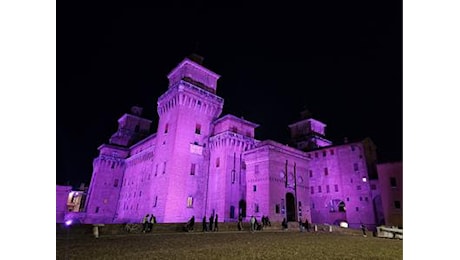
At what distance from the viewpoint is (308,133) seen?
186ft

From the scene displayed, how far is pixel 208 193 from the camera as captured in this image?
36.1 metres

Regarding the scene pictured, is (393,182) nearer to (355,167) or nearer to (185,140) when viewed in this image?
(355,167)

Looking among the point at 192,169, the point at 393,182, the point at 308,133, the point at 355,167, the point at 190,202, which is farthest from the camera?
the point at 308,133

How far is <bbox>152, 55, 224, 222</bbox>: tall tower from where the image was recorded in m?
32.0

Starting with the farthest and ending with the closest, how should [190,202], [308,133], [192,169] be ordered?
[308,133] → [192,169] → [190,202]

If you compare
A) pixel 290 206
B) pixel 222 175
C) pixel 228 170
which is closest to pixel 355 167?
pixel 290 206

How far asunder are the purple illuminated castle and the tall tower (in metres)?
0.13

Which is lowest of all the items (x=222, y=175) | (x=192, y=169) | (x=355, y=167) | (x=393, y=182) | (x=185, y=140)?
(x=222, y=175)

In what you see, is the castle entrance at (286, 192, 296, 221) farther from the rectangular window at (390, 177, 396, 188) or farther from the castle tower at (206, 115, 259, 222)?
the rectangular window at (390, 177, 396, 188)

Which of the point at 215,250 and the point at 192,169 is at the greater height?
the point at 192,169

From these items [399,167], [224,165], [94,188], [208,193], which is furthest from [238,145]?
[94,188]

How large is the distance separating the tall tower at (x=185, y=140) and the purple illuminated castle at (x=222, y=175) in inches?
5.2

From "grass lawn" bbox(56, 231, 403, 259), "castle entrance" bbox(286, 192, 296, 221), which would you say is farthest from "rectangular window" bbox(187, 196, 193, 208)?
"grass lawn" bbox(56, 231, 403, 259)

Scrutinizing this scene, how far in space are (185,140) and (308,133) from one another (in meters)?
32.3
